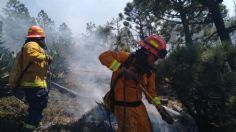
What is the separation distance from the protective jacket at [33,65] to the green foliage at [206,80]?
224 centimetres

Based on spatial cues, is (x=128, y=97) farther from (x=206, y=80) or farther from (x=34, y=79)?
(x=206, y=80)

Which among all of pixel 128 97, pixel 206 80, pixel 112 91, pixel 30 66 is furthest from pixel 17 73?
pixel 206 80

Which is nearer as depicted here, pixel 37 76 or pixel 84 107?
pixel 37 76

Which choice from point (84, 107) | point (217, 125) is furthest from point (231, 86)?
point (84, 107)

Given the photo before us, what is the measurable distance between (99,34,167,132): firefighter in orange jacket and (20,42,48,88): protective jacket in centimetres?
109

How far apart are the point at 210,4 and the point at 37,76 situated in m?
6.71

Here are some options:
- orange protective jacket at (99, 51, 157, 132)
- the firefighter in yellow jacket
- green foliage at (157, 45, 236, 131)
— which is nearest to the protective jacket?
the firefighter in yellow jacket

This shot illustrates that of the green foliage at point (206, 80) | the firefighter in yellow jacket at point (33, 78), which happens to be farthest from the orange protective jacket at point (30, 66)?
the green foliage at point (206, 80)

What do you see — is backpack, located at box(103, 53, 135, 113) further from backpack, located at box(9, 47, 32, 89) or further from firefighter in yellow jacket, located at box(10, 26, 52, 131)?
backpack, located at box(9, 47, 32, 89)

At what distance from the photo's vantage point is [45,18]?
163 ft

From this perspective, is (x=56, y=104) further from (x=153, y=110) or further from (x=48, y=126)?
(x=153, y=110)

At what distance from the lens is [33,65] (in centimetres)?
534

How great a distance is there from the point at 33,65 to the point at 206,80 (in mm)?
2844

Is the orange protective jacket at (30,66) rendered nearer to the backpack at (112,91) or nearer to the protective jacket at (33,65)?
the protective jacket at (33,65)
